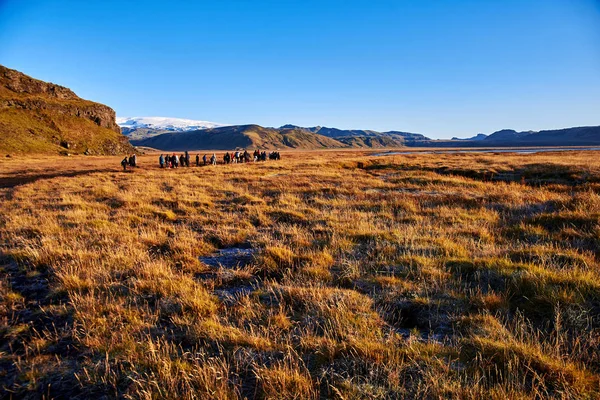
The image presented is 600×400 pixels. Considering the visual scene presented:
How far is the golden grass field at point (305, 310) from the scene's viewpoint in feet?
8.80

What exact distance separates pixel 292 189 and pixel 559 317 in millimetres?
13003

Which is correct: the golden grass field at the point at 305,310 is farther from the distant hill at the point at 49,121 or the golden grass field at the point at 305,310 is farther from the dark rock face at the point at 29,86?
the dark rock face at the point at 29,86

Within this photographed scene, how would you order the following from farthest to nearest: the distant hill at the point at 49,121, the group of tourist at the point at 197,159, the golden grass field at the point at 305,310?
the distant hill at the point at 49,121 → the group of tourist at the point at 197,159 → the golden grass field at the point at 305,310

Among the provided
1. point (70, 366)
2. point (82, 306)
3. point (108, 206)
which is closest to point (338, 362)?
point (70, 366)

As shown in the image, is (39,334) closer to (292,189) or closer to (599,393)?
(599,393)

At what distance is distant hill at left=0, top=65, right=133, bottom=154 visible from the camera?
61.1m

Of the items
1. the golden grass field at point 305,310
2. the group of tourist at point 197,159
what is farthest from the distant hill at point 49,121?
the golden grass field at point 305,310

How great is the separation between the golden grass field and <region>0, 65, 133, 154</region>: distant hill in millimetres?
70754

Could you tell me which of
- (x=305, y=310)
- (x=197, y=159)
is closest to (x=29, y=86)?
A: (x=197, y=159)

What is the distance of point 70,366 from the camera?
3.03 meters

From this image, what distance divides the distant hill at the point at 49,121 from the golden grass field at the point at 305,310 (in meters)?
70.8

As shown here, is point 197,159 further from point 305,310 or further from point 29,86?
point 29,86

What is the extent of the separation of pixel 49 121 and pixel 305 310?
3751 inches

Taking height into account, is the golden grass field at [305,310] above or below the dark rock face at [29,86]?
below
